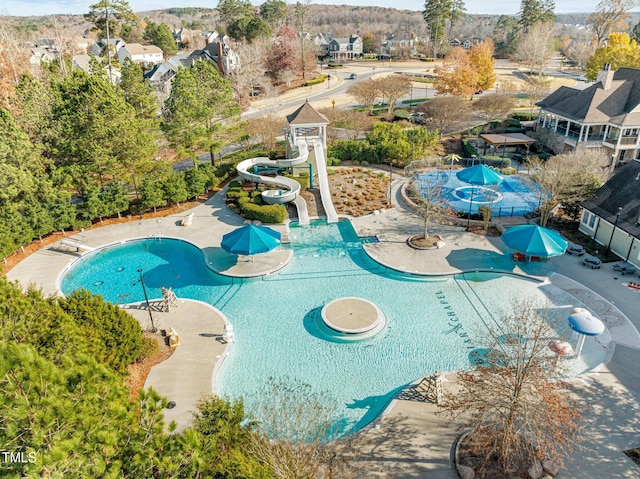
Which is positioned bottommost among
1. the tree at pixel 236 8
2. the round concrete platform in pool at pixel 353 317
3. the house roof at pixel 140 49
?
the round concrete platform in pool at pixel 353 317

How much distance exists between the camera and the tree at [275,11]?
399ft

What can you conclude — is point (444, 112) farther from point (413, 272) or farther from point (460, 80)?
point (413, 272)

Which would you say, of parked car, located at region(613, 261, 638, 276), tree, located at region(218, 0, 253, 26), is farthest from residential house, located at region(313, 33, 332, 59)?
parked car, located at region(613, 261, 638, 276)

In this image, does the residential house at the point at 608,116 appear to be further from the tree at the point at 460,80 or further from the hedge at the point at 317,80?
the hedge at the point at 317,80

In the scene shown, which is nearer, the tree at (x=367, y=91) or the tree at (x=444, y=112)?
the tree at (x=444, y=112)

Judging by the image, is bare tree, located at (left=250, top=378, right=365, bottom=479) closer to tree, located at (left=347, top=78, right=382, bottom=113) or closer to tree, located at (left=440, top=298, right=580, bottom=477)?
tree, located at (left=440, top=298, right=580, bottom=477)

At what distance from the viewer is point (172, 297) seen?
919 inches

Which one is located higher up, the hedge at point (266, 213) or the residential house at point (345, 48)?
the residential house at point (345, 48)

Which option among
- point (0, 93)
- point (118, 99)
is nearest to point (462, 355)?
point (118, 99)

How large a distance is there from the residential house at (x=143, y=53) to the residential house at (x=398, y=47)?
61.0 metres

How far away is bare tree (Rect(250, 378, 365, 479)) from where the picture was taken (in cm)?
1191

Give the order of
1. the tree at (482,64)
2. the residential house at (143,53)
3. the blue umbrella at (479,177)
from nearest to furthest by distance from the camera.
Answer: the blue umbrella at (479,177) → the tree at (482,64) → the residential house at (143,53)

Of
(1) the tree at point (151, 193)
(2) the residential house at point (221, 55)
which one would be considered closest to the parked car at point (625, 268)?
(1) the tree at point (151, 193)

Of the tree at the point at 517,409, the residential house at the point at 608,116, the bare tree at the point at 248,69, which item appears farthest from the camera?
the bare tree at the point at 248,69
